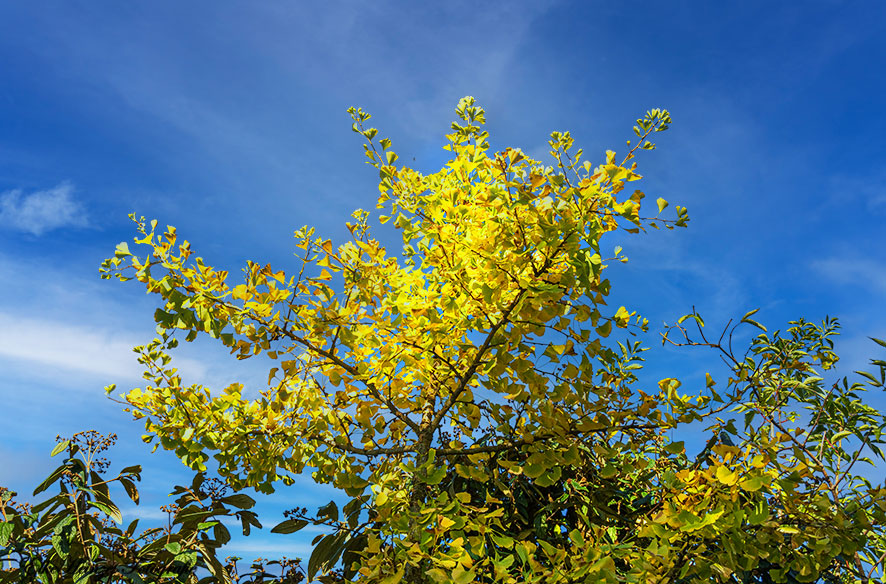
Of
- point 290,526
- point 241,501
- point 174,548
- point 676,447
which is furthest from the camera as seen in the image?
point 241,501

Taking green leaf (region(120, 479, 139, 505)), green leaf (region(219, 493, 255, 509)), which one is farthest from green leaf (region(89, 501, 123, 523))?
green leaf (region(219, 493, 255, 509))

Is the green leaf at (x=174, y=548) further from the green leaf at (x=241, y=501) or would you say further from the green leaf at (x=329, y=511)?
the green leaf at (x=329, y=511)

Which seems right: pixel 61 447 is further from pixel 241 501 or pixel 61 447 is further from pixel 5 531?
pixel 241 501

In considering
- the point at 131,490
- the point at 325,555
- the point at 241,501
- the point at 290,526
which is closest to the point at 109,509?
the point at 131,490

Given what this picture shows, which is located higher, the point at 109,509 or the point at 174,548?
the point at 109,509

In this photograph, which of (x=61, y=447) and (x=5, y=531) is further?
(x=61, y=447)

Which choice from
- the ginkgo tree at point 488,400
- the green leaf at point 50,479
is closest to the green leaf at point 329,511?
the ginkgo tree at point 488,400

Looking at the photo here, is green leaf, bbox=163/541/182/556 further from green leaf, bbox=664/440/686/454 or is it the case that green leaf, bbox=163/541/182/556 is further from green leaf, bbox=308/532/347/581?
green leaf, bbox=664/440/686/454

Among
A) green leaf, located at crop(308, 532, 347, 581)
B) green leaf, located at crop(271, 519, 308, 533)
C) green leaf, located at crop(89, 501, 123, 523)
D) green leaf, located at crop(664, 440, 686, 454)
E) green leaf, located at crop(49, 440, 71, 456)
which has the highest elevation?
green leaf, located at crop(49, 440, 71, 456)

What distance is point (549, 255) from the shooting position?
2252 millimetres

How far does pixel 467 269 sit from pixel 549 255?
13.5 inches

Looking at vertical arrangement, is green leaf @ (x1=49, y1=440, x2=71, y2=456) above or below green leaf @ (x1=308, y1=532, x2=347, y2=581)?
above

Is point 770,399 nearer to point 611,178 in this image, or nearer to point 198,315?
point 611,178

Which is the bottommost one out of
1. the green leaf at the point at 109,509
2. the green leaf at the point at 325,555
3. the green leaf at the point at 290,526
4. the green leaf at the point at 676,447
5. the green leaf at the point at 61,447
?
the green leaf at the point at 325,555
